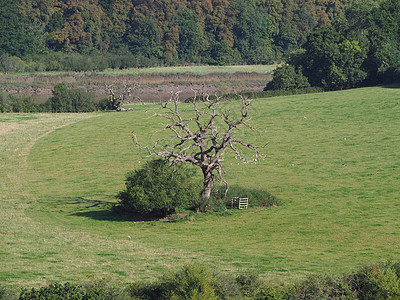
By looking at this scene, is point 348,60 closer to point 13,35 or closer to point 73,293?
point 73,293

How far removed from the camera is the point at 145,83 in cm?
14262

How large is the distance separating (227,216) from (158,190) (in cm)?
477

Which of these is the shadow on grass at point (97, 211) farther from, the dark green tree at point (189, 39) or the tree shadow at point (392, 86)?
the dark green tree at point (189, 39)

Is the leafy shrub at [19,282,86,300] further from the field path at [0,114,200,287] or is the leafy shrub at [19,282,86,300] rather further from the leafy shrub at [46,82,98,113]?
the leafy shrub at [46,82,98,113]

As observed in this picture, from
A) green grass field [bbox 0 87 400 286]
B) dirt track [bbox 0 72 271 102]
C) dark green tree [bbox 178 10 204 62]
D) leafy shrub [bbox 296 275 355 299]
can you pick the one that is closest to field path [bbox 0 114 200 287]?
A: green grass field [bbox 0 87 400 286]

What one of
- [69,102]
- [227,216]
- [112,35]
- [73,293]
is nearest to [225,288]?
[73,293]

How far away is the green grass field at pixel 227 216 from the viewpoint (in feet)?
96.5

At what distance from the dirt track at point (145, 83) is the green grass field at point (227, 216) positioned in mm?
49254

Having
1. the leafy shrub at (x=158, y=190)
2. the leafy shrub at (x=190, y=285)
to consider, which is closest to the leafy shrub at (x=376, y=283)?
the leafy shrub at (x=190, y=285)

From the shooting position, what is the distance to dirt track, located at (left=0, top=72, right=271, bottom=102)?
129500 millimetres

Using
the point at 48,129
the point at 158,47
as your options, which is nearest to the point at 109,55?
the point at 158,47

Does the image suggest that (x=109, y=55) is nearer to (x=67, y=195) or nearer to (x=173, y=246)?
(x=67, y=195)

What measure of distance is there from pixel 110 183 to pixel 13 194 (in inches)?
294

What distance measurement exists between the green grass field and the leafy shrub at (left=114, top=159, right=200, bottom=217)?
49.9 inches
